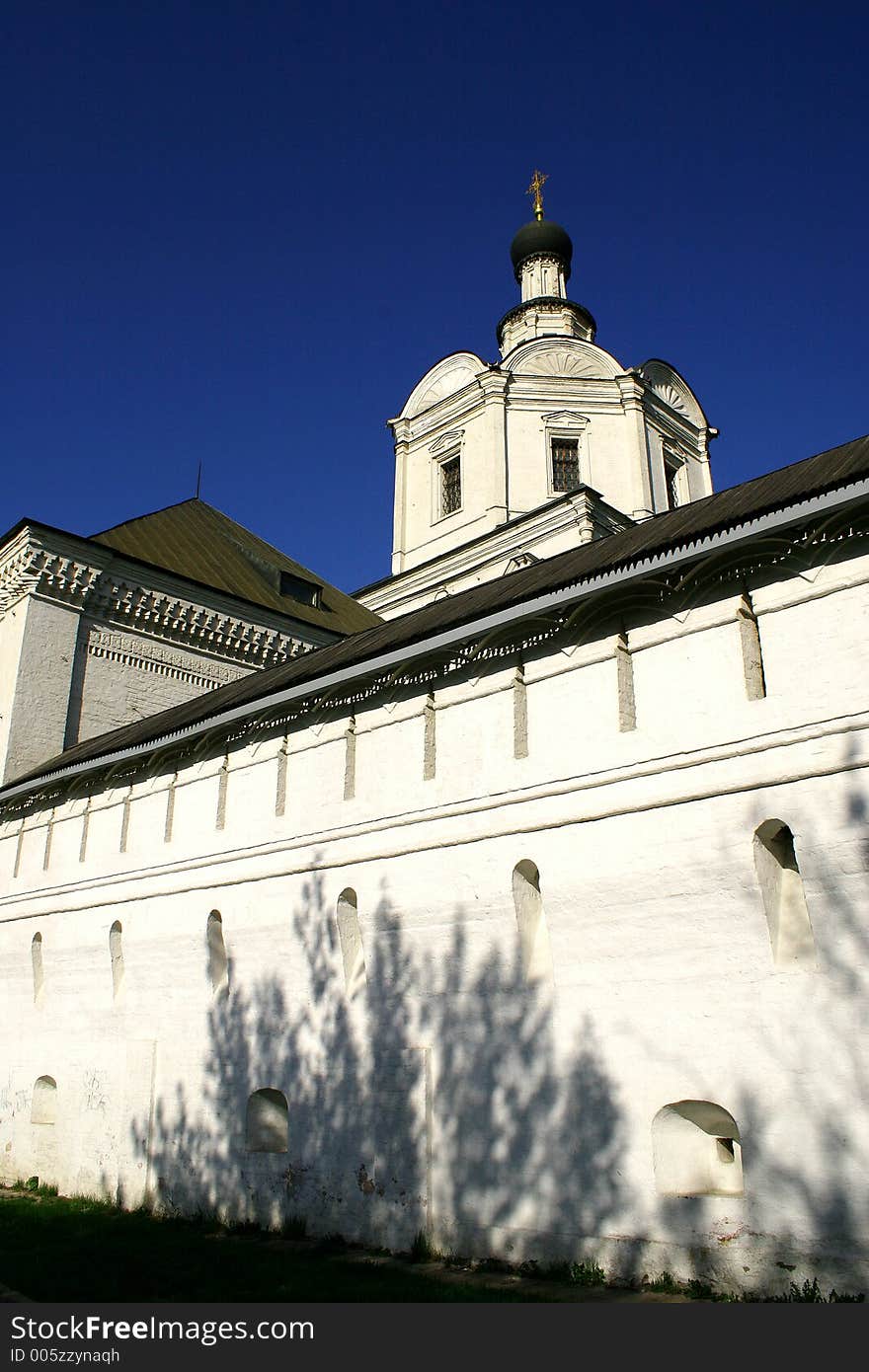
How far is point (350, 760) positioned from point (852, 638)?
4.37m

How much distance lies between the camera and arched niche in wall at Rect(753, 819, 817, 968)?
596 cm

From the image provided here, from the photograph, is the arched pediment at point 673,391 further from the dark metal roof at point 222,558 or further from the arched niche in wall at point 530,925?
the arched niche in wall at point 530,925

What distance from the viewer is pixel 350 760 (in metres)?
9.09

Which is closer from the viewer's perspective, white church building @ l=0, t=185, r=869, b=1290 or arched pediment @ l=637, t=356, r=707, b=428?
white church building @ l=0, t=185, r=869, b=1290

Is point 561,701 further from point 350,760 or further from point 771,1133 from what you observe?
point 771,1133

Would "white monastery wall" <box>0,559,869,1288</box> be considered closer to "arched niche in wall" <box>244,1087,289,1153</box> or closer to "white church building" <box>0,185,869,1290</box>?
"white church building" <box>0,185,869,1290</box>

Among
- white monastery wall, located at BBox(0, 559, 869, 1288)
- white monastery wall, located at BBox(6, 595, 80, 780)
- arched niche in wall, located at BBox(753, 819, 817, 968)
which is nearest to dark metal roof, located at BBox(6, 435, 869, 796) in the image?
white monastery wall, located at BBox(0, 559, 869, 1288)

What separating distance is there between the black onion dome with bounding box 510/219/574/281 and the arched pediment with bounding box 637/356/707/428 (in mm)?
4534

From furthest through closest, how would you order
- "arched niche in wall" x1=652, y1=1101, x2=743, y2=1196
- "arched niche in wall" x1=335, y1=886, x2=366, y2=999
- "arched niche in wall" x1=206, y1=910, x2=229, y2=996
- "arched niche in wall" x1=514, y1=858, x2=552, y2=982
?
"arched niche in wall" x1=206, y1=910, x2=229, y2=996
"arched niche in wall" x1=335, y1=886, x2=366, y2=999
"arched niche in wall" x1=514, y1=858, x2=552, y2=982
"arched niche in wall" x1=652, y1=1101, x2=743, y2=1196

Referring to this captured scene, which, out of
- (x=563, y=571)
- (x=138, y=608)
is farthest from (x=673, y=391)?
(x=563, y=571)

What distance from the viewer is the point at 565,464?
75.6 feet

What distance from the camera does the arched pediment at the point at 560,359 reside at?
23688 mm

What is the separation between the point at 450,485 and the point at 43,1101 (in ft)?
53.3

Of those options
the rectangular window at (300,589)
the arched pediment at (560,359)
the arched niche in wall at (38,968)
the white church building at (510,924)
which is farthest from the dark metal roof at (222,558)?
the arched pediment at (560,359)
